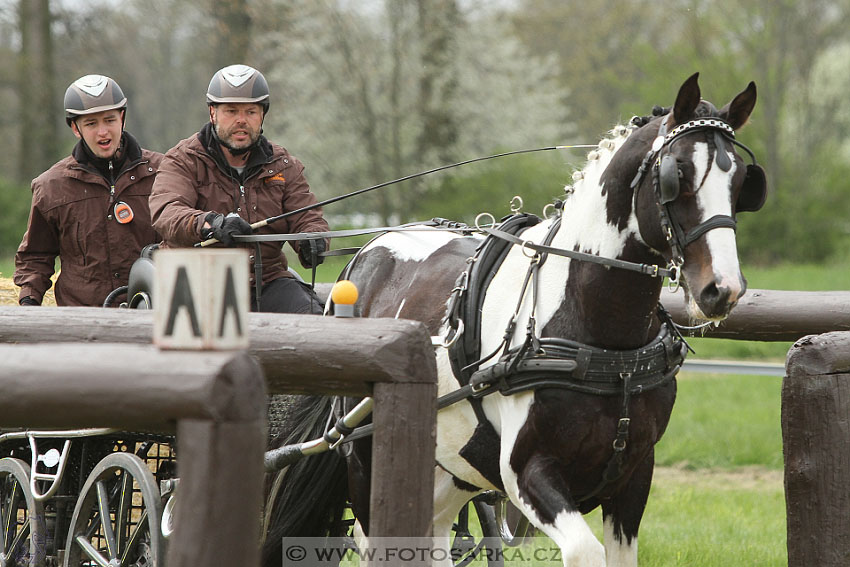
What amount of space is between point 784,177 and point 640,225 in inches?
741

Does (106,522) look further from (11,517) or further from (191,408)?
(191,408)

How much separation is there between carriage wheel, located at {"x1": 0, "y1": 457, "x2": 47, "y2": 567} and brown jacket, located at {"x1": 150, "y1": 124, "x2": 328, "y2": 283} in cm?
111

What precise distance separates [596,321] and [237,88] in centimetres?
193

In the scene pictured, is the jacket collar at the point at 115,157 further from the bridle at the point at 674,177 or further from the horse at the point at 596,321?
the bridle at the point at 674,177

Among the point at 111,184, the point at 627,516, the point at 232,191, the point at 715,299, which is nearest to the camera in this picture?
the point at 715,299

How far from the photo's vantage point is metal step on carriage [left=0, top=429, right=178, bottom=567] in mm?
4086

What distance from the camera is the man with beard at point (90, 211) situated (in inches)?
198

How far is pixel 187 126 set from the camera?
79.8 feet

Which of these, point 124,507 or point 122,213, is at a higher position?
point 122,213

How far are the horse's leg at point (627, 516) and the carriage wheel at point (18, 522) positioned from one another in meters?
2.20

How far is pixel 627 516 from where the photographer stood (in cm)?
387

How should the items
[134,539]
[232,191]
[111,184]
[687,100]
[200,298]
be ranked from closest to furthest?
[200,298]
[687,100]
[134,539]
[232,191]
[111,184]

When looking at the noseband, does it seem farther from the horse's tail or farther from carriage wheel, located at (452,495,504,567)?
carriage wheel, located at (452,495,504,567)

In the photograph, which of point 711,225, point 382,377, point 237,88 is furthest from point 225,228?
point 711,225
